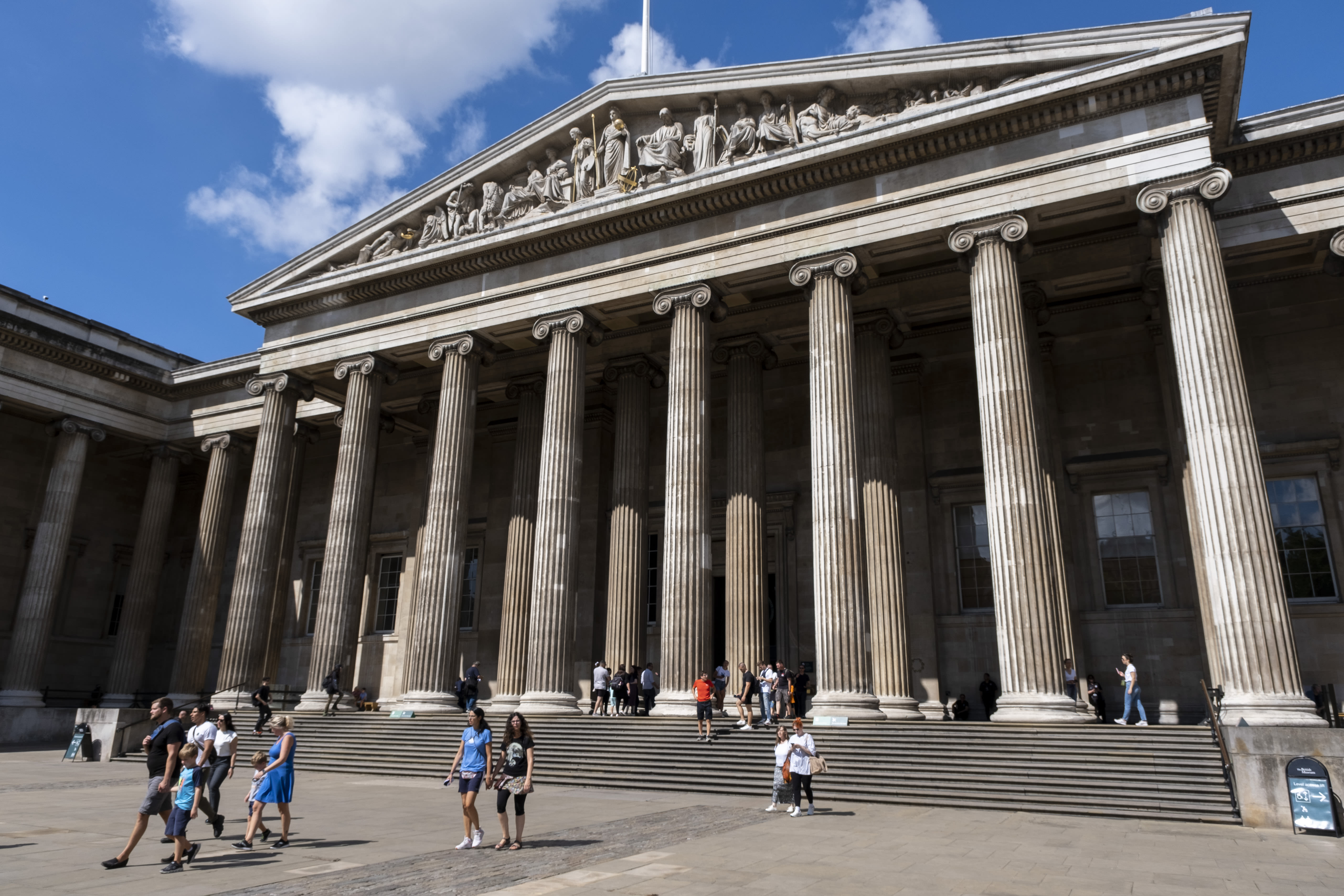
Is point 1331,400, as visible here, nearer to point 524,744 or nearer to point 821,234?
point 821,234

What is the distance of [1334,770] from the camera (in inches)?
509

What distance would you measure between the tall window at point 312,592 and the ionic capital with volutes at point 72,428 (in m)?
9.05

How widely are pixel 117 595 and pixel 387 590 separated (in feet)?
42.8

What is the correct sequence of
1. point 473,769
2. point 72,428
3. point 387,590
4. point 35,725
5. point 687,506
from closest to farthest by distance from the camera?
point 473,769, point 687,506, point 35,725, point 72,428, point 387,590

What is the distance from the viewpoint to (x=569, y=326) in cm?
2444

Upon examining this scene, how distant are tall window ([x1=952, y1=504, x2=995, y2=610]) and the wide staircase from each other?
774cm

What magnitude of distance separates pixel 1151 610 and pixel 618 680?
43.9ft

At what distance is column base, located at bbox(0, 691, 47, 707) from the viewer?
29.4m

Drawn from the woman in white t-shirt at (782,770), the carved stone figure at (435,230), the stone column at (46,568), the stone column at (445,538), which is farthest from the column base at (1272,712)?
the stone column at (46,568)

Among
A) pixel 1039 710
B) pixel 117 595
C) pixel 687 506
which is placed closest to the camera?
pixel 1039 710

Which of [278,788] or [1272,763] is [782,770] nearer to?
[1272,763]

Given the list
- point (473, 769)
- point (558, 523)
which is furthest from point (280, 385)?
point (473, 769)

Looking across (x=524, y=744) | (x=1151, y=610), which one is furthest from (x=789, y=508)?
(x=524, y=744)

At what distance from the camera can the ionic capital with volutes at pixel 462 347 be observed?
25.9 m
